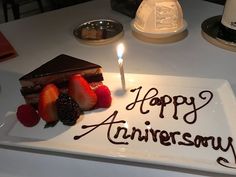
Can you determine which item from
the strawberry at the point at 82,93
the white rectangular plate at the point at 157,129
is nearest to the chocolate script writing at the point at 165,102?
the white rectangular plate at the point at 157,129

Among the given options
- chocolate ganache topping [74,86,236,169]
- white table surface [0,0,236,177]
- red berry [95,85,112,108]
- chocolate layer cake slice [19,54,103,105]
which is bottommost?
white table surface [0,0,236,177]

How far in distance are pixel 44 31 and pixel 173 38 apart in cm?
61

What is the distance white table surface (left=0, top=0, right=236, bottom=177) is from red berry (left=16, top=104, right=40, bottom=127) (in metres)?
0.08

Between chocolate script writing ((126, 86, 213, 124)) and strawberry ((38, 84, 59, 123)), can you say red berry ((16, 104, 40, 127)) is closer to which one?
strawberry ((38, 84, 59, 123))

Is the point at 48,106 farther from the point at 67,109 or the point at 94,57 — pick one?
the point at 94,57

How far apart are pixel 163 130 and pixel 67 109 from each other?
25 centimetres

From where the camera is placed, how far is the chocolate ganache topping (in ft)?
2.37

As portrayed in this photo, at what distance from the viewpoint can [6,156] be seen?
30.8 inches

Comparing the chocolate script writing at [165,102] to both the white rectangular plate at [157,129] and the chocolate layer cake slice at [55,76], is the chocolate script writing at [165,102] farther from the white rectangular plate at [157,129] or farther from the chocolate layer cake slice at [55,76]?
the chocolate layer cake slice at [55,76]

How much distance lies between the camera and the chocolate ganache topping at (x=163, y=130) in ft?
2.37

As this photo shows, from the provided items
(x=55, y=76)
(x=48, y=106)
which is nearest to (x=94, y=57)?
(x=55, y=76)

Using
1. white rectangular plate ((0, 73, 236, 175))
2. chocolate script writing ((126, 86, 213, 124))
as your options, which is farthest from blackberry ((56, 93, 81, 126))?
chocolate script writing ((126, 86, 213, 124))

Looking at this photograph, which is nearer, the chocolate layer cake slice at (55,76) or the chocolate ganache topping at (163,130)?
the chocolate ganache topping at (163,130)

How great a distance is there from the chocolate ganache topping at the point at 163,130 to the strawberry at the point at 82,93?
0.07 m
